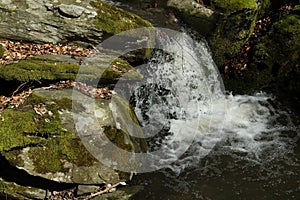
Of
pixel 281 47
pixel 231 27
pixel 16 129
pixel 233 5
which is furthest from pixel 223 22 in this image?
pixel 16 129

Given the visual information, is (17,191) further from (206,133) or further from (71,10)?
(206,133)

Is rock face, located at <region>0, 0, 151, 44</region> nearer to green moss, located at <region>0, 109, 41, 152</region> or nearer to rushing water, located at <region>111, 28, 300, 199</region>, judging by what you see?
rushing water, located at <region>111, 28, 300, 199</region>

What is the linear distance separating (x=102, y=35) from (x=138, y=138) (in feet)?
9.13

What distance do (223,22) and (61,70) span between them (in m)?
4.96

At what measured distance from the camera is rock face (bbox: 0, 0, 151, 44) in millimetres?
6961

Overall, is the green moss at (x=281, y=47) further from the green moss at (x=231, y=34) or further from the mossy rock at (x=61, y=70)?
the mossy rock at (x=61, y=70)

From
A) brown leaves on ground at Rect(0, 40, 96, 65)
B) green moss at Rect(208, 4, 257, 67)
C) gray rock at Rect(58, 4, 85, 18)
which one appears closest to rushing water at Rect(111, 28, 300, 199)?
green moss at Rect(208, 4, 257, 67)

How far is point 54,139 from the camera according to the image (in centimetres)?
523

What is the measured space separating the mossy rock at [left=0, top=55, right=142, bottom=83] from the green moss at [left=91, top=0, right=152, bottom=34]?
905 millimetres

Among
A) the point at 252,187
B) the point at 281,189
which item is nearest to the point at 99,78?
the point at 252,187

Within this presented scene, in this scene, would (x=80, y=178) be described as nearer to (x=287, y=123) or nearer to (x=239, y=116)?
(x=239, y=116)

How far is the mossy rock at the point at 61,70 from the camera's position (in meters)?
5.86

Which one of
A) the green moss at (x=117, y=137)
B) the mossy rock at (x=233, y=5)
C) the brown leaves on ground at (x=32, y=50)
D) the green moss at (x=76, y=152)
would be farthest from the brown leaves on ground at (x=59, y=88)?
the mossy rock at (x=233, y=5)

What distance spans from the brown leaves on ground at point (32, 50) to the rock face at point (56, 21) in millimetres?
144
